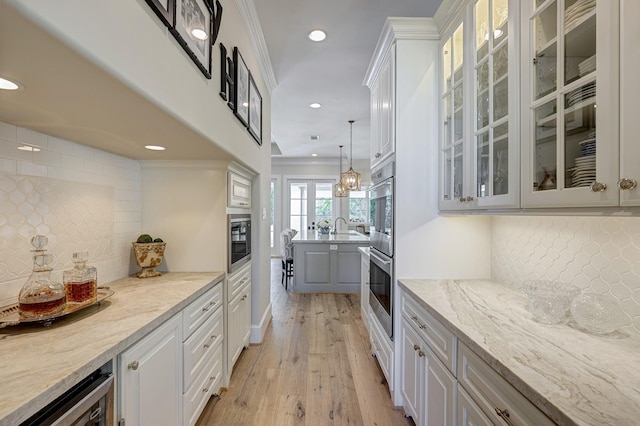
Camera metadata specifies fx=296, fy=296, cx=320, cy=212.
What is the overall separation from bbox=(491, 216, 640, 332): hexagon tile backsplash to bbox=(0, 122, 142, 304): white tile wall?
249cm

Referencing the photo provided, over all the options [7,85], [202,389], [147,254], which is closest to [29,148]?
[7,85]

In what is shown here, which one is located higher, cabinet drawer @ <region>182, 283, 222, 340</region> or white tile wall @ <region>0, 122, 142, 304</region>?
white tile wall @ <region>0, 122, 142, 304</region>

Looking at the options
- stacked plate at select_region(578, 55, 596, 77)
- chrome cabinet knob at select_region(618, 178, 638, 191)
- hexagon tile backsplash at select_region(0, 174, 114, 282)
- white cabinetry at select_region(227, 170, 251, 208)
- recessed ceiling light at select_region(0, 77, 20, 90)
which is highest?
stacked plate at select_region(578, 55, 596, 77)

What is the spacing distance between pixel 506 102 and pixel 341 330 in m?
2.83

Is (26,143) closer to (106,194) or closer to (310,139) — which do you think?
(106,194)

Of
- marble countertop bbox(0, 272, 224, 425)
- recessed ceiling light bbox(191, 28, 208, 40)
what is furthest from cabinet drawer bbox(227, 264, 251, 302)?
recessed ceiling light bbox(191, 28, 208, 40)

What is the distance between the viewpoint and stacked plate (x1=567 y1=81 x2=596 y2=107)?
95 cm

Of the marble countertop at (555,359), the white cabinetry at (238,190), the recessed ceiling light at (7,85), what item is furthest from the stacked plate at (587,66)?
the white cabinetry at (238,190)

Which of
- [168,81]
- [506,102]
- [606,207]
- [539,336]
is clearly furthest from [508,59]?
[168,81]

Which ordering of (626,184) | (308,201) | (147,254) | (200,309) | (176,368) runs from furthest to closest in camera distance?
(308,201) < (147,254) < (200,309) < (176,368) < (626,184)

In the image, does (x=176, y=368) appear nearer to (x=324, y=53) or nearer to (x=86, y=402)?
(x=86, y=402)

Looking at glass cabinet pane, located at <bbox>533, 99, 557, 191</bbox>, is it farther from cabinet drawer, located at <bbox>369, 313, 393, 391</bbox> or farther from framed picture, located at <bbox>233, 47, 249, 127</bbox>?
framed picture, located at <bbox>233, 47, 249, 127</bbox>

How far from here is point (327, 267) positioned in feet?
16.1

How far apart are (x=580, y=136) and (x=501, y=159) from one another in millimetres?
406
